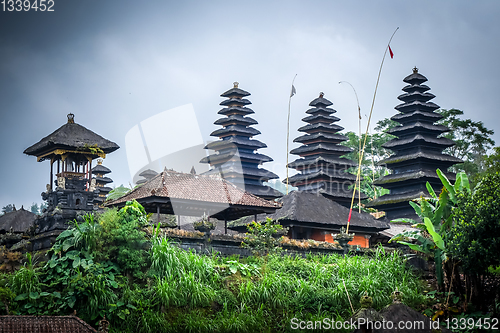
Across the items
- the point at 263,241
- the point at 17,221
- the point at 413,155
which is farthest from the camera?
the point at 413,155

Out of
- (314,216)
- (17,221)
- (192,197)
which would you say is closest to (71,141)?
(192,197)

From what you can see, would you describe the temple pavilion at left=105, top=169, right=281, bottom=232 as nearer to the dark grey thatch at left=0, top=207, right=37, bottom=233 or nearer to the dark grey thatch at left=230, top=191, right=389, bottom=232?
the dark grey thatch at left=230, top=191, right=389, bottom=232

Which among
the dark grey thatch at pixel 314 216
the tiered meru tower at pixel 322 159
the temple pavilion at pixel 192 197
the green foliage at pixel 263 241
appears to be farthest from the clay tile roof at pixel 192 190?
the tiered meru tower at pixel 322 159

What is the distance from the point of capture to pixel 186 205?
21828 millimetres

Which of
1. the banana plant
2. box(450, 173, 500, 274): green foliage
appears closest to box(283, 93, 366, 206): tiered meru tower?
the banana plant

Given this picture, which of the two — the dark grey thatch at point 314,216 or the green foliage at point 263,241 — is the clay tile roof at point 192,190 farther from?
the dark grey thatch at point 314,216

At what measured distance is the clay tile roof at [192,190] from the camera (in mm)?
20906

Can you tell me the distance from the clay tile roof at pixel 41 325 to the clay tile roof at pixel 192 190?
336 inches

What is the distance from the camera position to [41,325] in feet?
37.8

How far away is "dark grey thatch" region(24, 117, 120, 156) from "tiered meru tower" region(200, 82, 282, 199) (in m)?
15.5

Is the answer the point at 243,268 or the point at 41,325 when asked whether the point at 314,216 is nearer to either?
the point at 243,268

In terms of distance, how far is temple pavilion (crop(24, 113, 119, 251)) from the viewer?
A: 2072cm

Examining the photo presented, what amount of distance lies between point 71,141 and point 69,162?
890mm

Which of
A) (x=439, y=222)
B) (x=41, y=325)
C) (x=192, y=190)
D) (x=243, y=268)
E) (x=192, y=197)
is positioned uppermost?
(x=192, y=190)
